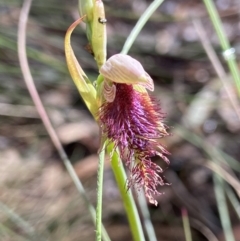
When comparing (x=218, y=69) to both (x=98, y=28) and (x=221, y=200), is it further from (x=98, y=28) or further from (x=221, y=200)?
(x=98, y=28)

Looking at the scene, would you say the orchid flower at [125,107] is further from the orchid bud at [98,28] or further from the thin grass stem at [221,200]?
the thin grass stem at [221,200]

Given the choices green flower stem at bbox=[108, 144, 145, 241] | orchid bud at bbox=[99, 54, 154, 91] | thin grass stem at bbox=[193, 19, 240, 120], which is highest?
thin grass stem at bbox=[193, 19, 240, 120]

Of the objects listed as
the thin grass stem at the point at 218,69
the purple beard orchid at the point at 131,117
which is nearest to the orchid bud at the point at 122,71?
the purple beard orchid at the point at 131,117

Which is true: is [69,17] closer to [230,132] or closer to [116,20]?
[116,20]

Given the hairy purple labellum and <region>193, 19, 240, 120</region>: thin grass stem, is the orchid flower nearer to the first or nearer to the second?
the hairy purple labellum

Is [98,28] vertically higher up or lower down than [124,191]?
→ higher up

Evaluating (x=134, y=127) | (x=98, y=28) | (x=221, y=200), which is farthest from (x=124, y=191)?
(x=221, y=200)

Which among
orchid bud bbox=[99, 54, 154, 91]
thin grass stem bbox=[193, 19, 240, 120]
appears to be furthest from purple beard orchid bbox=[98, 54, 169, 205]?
thin grass stem bbox=[193, 19, 240, 120]

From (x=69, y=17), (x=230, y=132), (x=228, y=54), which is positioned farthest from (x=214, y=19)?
(x=69, y=17)
